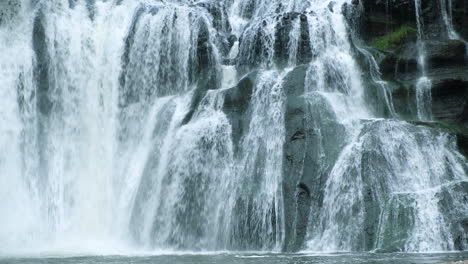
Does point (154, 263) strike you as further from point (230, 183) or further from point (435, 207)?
point (435, 207)

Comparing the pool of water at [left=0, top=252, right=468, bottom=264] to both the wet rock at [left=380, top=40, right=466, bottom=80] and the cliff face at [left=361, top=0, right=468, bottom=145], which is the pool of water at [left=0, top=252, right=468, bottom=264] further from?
the wet rock at [left=380, top=40, right=466, bottom=80]

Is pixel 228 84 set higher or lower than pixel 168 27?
lower

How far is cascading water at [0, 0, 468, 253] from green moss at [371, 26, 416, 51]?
1324 millimetres

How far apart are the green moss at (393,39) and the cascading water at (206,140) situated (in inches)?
52.1

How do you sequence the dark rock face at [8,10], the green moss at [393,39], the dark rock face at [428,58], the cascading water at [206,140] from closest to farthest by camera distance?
the cascading water at [206,140] → the dark rock face at [428,58] → the green moss at [393,39] → the dark rock face at [8,10]

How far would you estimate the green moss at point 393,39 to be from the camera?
87.9ft

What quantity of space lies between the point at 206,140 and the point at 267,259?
7.65m

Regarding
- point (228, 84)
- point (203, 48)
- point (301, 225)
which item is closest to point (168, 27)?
point (203, 48)

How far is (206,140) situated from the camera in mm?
22469

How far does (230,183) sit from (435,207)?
7.18 m

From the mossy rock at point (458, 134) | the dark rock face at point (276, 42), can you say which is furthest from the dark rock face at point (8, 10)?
the mossy rock at point (458, 134)

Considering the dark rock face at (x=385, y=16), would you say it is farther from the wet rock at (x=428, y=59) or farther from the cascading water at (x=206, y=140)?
the wet rock at (x=428, y=59)

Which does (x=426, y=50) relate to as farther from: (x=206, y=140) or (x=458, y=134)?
(x=206, y=140)

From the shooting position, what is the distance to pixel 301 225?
18.8 metres
